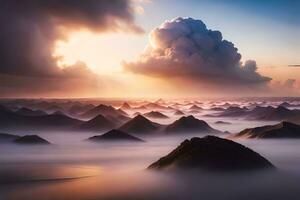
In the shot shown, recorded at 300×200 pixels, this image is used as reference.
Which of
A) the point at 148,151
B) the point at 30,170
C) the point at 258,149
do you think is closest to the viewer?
the point at 30,170

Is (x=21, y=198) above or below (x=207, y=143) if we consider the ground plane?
below

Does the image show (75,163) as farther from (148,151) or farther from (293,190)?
(293,190)

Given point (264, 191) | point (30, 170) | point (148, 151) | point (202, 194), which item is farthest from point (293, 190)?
point (148, 151)

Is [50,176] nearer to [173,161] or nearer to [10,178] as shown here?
[10,178]

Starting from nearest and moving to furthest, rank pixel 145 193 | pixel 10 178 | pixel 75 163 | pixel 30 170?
1. pixel 145 193
2. pixel 10 178
3. pixel 30 170
4. pixel 75 163

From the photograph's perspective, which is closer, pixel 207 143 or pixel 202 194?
pixel 202 194

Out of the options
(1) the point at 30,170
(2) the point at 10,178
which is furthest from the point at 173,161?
(1) the point at 30,170
